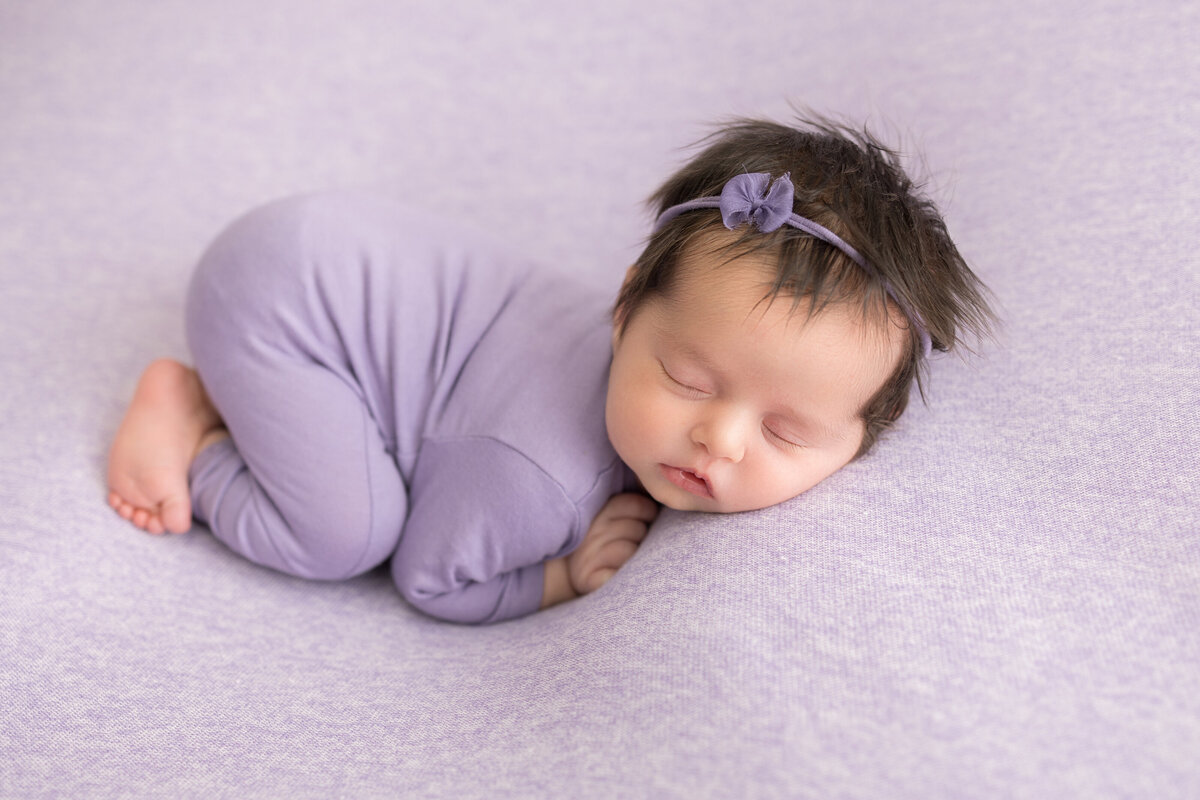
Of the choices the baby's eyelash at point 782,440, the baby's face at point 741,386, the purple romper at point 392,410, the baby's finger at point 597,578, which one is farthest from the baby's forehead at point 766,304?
the baby's finger at point 597,578

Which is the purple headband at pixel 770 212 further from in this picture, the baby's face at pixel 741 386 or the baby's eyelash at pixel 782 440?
the baby's eyelash at pixel 782 440

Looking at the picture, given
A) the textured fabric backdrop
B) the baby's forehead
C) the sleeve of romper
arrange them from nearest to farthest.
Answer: the textured fabric backdrop, the baby's forehead, the sleeve of romper

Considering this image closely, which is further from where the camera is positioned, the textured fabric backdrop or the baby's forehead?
the baby's forehead

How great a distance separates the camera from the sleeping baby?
1.01 metres

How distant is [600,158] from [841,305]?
0.95 meters

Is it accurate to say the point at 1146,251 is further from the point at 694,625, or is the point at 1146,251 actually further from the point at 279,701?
the point at 279,701

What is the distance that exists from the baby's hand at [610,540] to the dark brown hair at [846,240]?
0.92 ft

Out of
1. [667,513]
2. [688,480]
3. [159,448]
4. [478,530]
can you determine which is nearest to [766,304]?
[688,480]

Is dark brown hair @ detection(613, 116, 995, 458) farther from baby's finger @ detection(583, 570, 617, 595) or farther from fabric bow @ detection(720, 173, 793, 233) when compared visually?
baby's finger @ detection(583, 570, 617, 595)

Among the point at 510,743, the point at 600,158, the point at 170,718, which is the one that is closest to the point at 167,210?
the point at 600,158

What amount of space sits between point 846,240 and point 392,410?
674 millimetres

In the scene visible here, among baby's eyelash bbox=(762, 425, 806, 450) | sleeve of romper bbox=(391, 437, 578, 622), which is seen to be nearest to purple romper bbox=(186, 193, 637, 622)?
sleeve of romper bbox=(391, 437, 578, 622)

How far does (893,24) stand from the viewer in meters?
1.63

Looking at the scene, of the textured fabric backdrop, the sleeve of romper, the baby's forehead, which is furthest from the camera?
the sleeve of romper
